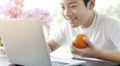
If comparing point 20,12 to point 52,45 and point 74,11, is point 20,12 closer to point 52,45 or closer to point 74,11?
point 52,45

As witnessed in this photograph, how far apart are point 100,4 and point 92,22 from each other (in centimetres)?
44

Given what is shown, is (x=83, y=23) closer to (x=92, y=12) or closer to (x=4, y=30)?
(x=92, y=12)

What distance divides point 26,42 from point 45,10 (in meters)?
0.95

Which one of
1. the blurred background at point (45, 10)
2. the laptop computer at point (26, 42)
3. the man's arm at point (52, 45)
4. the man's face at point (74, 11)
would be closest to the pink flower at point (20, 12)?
the blurred background at point (45, 10)

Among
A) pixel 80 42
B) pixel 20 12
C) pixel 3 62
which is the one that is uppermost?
pixel 20 12

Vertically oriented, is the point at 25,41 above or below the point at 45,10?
below

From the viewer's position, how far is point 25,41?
1.25 meters

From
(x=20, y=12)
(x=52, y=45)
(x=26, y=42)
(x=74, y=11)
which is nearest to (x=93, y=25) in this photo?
(x=74, y=11)

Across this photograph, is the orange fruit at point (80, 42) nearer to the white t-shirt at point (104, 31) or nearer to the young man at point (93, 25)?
the young man at point (93, 25)

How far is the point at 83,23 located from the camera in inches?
67.1

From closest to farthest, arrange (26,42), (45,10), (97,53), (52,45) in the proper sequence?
1. (26,42)
2. (97,53)
3. (52,45)
4. (45,10)

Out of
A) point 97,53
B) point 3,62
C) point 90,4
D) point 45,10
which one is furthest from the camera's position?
point 45,10

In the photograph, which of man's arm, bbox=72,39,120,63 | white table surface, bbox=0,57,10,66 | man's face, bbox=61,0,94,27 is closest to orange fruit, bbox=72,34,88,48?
man's arm, bbox=72,39,120,63

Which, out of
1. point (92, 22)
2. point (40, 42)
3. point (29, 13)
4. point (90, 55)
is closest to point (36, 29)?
Result: point (40, 42)
